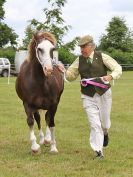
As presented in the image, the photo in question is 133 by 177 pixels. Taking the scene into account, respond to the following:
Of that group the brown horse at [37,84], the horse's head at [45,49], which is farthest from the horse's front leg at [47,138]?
the horse's head at [45,49]

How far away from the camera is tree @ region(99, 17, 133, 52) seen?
241ft

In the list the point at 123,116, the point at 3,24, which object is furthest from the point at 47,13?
the point at 123,116

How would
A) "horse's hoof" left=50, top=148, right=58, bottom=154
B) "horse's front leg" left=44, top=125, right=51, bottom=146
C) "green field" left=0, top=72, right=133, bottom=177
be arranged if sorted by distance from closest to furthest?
"green field" left=0, top=72, right=133, bottom=177
"horse's hoof" left=50, top=148, right=58, bottom=154
"horse's front leg" left=44, top=125, right=51, bottom=146

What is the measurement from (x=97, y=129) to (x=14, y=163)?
4.83ft

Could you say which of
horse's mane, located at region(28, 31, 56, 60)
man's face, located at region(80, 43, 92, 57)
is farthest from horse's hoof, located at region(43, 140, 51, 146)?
man's face, located at region(80, 43, 92, 57)

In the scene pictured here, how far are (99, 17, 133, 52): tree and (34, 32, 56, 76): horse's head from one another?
64.5 m

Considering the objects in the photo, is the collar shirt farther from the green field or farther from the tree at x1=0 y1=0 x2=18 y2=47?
the tree at x1=0 y1=0 x2=18 y2=47

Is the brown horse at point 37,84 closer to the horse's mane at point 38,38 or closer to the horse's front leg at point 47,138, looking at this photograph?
the horse's mane at point 38,38

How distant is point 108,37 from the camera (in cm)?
7412

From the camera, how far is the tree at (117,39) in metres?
73.6

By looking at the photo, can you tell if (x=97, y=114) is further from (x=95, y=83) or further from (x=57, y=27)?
(x=57, y=27)

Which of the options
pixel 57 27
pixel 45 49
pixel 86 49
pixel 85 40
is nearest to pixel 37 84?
pixel 45 49

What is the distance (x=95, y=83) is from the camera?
8.62 meters

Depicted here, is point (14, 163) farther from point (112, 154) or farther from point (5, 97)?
point (5, 97)
